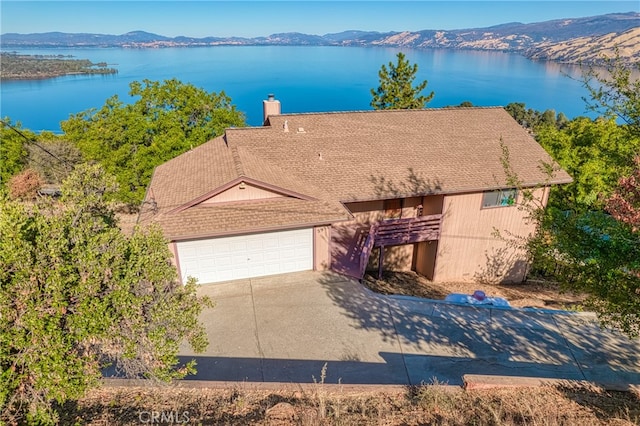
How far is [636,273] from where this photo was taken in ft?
22.0

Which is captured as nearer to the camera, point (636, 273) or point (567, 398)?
point (636, 273)

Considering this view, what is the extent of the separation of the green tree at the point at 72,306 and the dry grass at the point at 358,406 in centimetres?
146

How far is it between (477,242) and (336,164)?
22.9ft

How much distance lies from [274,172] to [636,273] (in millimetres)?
10887

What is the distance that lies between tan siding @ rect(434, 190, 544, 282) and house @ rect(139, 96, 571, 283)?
0.05 metres

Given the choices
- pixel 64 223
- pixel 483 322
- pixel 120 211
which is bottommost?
pixel 120 211

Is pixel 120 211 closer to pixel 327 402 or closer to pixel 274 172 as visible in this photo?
pixel 274 172

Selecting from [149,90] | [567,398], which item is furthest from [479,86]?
[567,398]

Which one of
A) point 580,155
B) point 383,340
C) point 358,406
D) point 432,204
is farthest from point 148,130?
point 580,155

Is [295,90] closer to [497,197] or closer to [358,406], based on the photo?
[497,197]

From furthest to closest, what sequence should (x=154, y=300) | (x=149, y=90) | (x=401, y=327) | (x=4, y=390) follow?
1. (x=149, y=90)
2. (x=401, y=327)
3. (x=154, y=300)
4. (x=4, y=390)

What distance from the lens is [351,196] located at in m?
14.2
